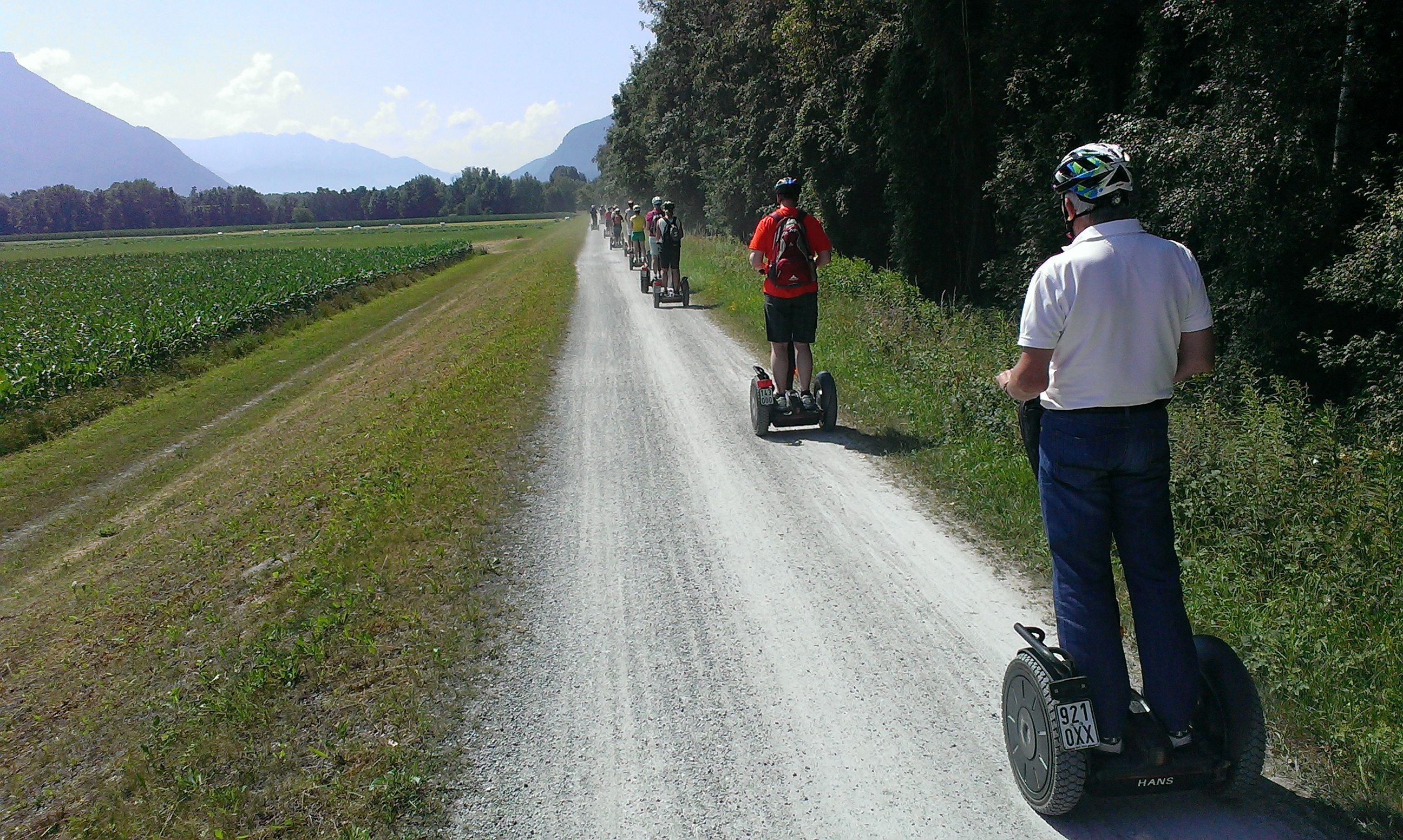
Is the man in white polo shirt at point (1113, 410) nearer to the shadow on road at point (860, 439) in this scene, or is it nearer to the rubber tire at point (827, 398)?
the shadow on road at point (860, 439)

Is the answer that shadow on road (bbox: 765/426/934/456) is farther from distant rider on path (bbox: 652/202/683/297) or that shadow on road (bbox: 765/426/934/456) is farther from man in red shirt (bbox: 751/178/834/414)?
distant rider on path (bbox: 652/202/683/297)

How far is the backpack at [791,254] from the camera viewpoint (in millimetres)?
7750

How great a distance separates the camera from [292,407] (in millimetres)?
13930

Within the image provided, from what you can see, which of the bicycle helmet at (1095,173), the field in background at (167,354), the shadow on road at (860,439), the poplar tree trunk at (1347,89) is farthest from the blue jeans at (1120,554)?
the field in background at (167,354)

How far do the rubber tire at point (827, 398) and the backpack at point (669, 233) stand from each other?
1033 cm

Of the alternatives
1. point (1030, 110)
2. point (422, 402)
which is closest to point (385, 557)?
point (422, 402)

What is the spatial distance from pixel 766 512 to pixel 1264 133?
7.90 metres

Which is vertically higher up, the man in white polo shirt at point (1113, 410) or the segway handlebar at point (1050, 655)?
the man in white polo shirt at point (1113, 410)

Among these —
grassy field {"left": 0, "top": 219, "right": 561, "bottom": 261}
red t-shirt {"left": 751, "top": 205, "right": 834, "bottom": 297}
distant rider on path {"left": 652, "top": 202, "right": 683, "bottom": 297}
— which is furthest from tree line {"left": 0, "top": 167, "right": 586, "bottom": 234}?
red t-shirt {"left": 751, "top": 205, "right": 834, "bottom": 297}

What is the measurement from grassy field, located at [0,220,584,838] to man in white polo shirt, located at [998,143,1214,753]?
254 centimetres

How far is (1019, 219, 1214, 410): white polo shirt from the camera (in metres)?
2.69

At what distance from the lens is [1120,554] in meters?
2.87

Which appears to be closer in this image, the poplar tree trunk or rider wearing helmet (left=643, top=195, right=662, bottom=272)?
the poplar tree trunk

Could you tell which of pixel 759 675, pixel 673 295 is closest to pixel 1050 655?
pixel 759 675
